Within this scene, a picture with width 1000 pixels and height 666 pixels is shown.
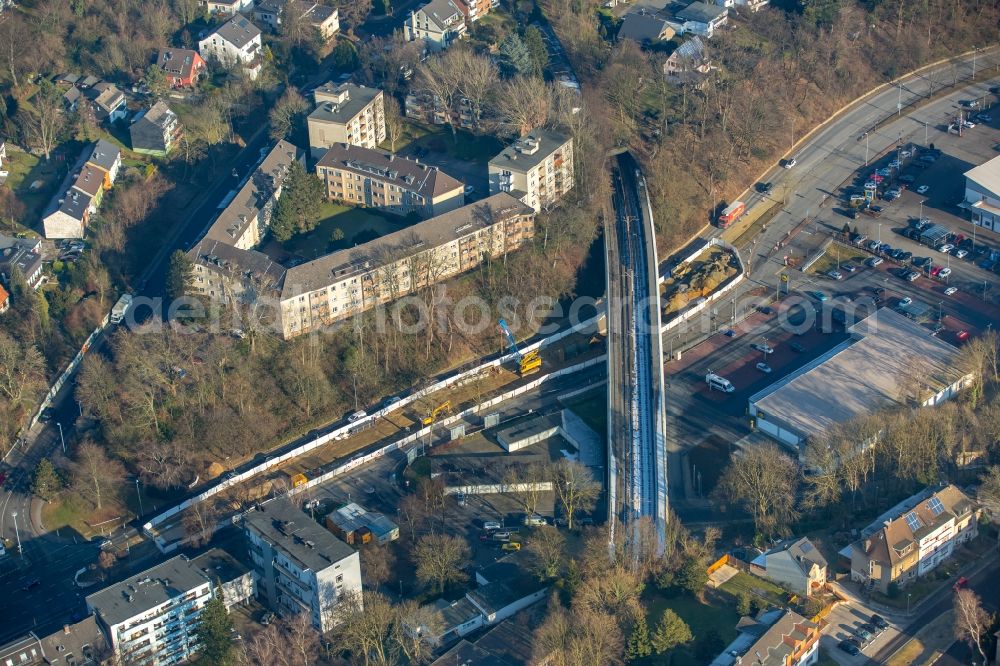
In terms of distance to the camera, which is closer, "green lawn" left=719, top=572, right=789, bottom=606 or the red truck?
"green lawn" left=719, top=572, right=789, bottom=606

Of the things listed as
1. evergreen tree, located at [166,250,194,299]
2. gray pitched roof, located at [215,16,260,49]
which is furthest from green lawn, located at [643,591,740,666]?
gray pitched roof, located at [215,16,260,49]

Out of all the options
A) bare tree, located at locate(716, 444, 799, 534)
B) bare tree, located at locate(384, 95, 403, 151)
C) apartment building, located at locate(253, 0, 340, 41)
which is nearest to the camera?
bare tree, located at locate(716, 444, 799, 534)

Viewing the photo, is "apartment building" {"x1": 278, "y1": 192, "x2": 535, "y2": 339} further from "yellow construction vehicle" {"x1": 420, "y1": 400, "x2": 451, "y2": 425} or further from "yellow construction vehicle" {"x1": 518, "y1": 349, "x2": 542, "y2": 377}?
"yellow construction vehicle" {"x1": 420, "y1": 400, "x2": 451, "y2": 425}

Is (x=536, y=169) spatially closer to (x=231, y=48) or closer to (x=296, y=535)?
(x=231, y=48)

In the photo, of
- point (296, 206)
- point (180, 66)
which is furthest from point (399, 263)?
point (180, 66)

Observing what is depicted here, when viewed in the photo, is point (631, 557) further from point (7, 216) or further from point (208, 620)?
point (7, 216)

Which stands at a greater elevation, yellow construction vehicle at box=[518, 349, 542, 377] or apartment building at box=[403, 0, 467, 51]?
apartment building at box=[403, 0, 467, 51]

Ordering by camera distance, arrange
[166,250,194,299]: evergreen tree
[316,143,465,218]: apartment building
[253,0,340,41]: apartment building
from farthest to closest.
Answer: [253,0,340,41]: apartment building → [316,143,465,218]: apartment building → [166,250,194,299]: evergreen tree

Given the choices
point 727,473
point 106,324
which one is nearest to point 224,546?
point 106,324
